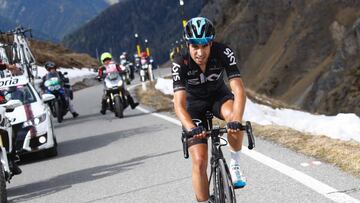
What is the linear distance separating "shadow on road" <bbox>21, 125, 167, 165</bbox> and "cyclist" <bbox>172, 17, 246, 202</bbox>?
6.45m

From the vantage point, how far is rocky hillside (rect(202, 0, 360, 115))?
37719 mm

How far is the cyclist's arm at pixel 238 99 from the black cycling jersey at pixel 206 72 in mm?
66

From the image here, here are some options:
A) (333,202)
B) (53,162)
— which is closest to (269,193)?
(333,202)

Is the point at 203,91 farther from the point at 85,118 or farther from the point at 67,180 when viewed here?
the point at 85,118

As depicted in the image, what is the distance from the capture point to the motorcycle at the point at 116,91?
16.5m

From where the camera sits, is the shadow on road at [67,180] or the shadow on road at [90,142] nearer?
the shadow on road at [67,180]

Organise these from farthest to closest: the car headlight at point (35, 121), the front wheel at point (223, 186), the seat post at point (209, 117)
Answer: the car headlight at point (35, 121) < the seat post at point (209, 117) < the front wheel at point (223, 186)

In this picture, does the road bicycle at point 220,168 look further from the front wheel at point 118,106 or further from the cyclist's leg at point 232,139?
the front wheel at point 118,106

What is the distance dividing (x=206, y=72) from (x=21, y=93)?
7.37 meters

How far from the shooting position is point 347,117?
10320 millimetres

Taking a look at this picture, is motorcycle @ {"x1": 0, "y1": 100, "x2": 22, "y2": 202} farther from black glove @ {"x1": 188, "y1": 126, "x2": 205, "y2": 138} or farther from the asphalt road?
black glove @ {"x1": 188, "y1": 126, "x2": 205, "y2": 138}

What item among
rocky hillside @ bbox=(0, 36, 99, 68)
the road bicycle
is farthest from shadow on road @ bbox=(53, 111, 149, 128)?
rocky hillside @ bbox=(0, 36, 99, 68)

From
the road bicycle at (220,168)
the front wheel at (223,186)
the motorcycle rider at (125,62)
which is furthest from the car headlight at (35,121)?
the motorcycle rider at (125,62)

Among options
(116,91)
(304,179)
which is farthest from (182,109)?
(116,91)
